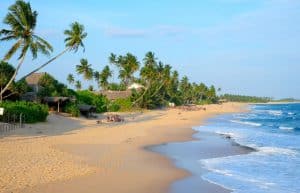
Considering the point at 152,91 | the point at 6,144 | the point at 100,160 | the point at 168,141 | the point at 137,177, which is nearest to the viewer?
the point at 137,177

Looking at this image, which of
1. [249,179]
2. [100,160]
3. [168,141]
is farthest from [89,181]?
[168,141]

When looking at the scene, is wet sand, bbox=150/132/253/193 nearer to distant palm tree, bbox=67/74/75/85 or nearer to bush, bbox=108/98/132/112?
bush, bbox=108/98/132/112

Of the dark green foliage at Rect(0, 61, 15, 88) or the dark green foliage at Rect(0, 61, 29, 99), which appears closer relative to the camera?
the dark green foliage at Rect(0, 61, 15, 88)

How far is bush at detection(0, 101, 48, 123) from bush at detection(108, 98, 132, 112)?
30.3 meters

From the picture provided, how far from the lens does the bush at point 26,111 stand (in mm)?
30859

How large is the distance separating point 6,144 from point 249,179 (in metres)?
12.4

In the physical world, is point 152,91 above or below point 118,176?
above

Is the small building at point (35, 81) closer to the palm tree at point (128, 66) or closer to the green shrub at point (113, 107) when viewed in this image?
the green shrub at point (113, 107)

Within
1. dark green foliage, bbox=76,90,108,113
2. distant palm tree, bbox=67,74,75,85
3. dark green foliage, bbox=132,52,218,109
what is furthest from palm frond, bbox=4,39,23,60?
distant palm tree, bbox=67,74,75,85

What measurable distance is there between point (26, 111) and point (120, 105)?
1452 inches

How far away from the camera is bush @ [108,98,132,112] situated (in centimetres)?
6681

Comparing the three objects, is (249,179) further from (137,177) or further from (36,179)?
(36,179)

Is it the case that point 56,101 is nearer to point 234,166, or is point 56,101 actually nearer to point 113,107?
point 113,107

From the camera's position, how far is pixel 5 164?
15609mm
